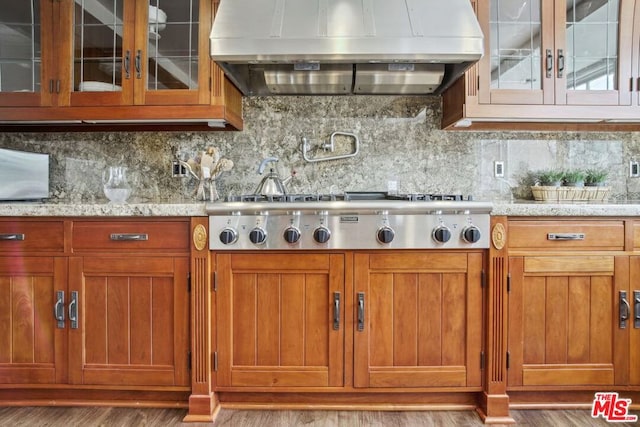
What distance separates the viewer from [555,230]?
1.66 m

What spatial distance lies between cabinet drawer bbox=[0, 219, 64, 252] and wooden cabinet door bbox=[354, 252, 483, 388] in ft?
4.30

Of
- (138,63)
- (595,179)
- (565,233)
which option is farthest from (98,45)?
(595,179)

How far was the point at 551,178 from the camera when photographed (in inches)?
85.4

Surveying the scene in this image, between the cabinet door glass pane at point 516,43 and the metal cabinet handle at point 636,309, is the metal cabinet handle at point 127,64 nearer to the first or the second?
the cabinet door glass pane at point 516,43

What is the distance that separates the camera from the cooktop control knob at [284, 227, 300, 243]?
159cm

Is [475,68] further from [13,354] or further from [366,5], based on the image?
[13,354]

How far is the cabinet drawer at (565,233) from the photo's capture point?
1655mm

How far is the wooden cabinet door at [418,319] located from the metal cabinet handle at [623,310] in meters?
0.61

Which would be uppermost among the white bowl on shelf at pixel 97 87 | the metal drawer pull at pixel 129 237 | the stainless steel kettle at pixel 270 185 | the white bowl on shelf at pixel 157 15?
the white bowl on shelf at pixel 157 15

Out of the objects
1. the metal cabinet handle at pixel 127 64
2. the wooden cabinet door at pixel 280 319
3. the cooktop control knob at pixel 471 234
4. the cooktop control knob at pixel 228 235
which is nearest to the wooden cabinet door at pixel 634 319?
the cooktop control knob at pixel 471 234

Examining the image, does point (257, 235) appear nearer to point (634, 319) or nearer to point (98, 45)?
point (98, 45)

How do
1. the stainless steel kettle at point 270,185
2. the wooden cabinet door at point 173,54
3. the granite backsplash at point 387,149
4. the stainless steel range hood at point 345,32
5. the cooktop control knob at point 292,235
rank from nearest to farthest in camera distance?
the cooktop control knob at point 292,235
the stainless steel range hood at point 345,32
the wooden cabinet door at point 173,54
the stainless steel kettle at point 270,185
the granite backsplash at point 387,149

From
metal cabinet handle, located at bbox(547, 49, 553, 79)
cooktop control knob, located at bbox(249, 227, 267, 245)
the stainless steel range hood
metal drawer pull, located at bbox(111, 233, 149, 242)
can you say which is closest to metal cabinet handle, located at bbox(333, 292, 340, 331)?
cooktop control knob, located at bbox(249, 227, 267, 245)

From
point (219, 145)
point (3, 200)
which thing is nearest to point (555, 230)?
point (219, 145)
